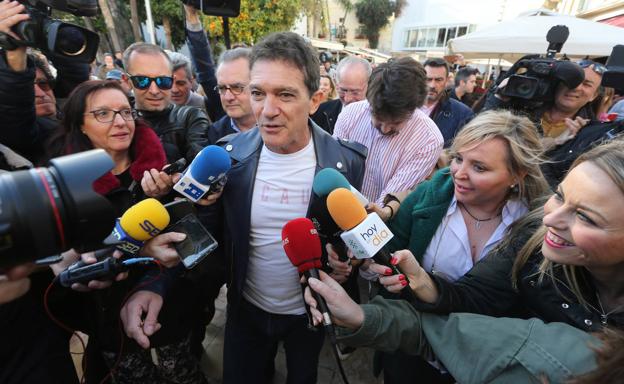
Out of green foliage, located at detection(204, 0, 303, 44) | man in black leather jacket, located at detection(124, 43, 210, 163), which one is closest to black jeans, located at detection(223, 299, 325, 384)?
man in black leather jacket, located at detection(124, 43, 210, 163)

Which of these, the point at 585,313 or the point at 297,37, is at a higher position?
the point at 297,37

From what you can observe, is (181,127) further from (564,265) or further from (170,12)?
(170,12)

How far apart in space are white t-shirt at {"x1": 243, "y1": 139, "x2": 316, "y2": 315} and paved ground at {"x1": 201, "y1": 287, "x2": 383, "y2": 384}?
1213 millimetres

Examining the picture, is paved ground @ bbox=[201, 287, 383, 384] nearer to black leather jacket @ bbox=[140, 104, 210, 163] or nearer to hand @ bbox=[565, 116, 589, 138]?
black leather jacket @ bbox=[140, 104, 210, 163]

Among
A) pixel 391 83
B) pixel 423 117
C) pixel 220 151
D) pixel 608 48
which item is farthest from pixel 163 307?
pixel 608 48

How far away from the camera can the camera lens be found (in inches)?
67.7

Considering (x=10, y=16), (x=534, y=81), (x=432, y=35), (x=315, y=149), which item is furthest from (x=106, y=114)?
(x=432, y=35)

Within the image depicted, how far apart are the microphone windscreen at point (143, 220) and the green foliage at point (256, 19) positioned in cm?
1536

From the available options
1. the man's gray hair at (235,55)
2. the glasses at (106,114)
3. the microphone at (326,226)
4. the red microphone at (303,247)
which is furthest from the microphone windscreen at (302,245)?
the man's gray hair at (235,55)

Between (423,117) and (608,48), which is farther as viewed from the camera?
(608,48)

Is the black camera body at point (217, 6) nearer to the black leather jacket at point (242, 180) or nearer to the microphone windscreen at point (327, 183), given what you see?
the black leather jacket at point (242, 180)

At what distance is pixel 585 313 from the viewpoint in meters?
1.16

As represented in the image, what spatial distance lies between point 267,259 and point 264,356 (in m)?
0.70

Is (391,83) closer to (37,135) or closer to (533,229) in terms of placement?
(533,229)
